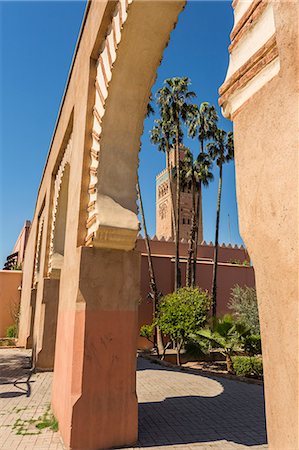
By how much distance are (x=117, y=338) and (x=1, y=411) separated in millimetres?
2703

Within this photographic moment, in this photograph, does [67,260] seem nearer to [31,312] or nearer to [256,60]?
[256,60]

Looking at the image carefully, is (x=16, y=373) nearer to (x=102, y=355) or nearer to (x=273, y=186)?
(x=102, y=355)

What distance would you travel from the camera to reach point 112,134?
14.3 feet

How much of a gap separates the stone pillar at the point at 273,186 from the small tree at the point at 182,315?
34.1 feet

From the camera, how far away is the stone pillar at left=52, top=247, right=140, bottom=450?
3727 millimetres

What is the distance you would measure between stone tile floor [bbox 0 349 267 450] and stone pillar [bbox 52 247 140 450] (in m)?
0.36

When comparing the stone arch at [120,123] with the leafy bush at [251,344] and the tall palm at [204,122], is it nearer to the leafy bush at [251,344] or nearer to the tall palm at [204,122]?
the leafy bush at [251,344]

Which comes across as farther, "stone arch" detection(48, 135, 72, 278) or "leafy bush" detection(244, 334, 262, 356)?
"leafy bush" detection(244, 334, 262, 356)

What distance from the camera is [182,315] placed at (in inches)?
457

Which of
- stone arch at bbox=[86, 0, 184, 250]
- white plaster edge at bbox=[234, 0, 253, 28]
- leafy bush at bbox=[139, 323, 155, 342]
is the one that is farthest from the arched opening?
white plaster edge at bbox=[234, 0, 253, 28]

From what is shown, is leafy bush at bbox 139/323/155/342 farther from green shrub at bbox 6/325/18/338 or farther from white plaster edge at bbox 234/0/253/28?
white plaster edge at bbox 234/0/253/28

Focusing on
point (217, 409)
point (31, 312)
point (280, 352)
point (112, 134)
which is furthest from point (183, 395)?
point (31, 312)

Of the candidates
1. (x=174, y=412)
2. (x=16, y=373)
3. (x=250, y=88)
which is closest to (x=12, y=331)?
(x=16, y=373)

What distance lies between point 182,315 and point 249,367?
283 cm
